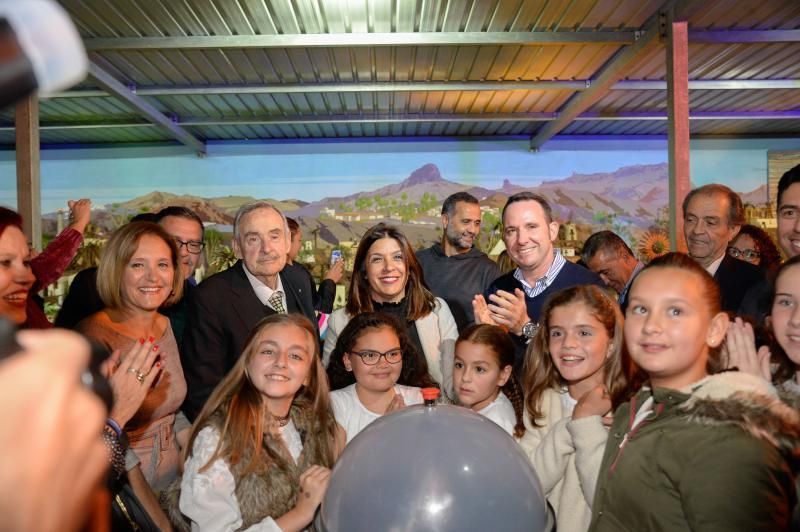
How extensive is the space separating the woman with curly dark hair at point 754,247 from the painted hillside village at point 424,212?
23.7 feet

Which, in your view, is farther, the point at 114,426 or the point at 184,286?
the point at 184,286

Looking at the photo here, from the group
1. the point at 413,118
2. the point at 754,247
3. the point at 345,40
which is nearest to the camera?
the point at 754,247

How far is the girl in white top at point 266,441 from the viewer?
237 cm

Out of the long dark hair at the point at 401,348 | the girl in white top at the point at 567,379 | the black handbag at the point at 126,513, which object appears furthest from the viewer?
the long dark hair at the point at 401,348

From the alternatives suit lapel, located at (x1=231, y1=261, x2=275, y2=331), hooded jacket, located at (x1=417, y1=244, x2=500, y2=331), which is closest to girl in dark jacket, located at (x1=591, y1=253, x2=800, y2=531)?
suit lapel, located at (x1=231, y1=261, x2=275, y2=331)

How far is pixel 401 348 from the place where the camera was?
350cm

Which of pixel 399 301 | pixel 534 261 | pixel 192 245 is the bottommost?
pixel 399 301

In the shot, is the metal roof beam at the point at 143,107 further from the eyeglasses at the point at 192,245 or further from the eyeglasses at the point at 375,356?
the eyeglasses at the point at 375,356

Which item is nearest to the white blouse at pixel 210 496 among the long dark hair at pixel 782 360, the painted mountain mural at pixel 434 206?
the long dark hair at pixel 782 360

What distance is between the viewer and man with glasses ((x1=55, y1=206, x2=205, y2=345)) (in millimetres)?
3494

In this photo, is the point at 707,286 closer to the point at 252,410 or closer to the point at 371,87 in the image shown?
the point at 252,410

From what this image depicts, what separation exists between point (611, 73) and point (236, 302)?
6098 mm

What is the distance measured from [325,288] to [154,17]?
10.5 ft

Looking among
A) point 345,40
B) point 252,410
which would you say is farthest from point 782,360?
point 345,40
